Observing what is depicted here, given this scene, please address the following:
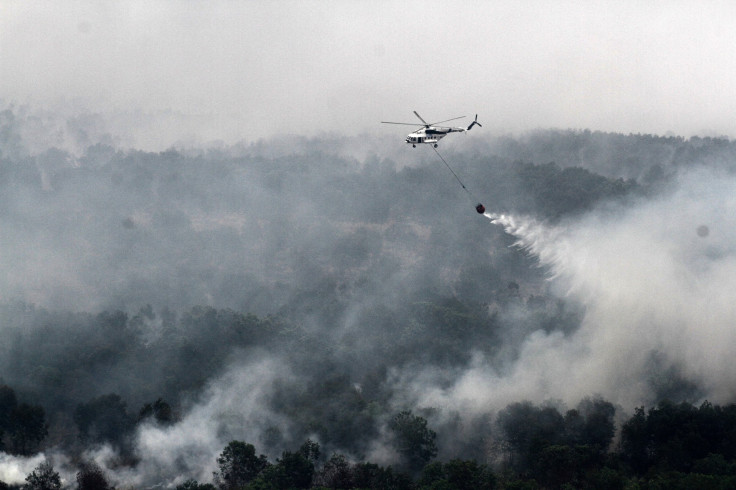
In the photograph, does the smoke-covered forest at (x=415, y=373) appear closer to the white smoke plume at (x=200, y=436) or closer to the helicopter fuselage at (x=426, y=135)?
the white smoke plume at (x=200, y=436)

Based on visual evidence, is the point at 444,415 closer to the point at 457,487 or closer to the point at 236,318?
the point at 457,487

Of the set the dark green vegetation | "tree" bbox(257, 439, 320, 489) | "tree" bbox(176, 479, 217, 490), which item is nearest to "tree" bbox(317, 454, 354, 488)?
the dark green vegetation

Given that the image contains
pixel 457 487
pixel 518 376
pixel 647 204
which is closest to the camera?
pixel 457 487

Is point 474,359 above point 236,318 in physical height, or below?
below

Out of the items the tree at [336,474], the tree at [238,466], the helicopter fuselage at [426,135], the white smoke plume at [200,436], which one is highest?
the helicopter fuselage at [426,135]

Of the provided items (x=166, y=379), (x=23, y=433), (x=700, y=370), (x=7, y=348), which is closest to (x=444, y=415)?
(x=700, y=370)

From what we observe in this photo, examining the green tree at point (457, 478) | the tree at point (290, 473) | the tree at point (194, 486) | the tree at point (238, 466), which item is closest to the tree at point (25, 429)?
the tree at point (194, 486)
